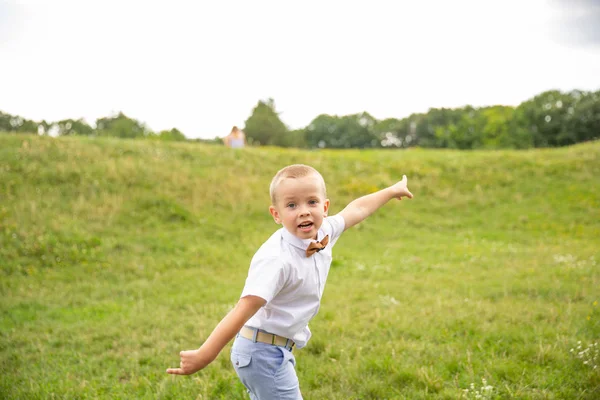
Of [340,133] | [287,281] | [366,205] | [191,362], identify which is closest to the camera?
[191,362]

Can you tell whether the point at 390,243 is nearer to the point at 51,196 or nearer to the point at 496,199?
the point at 496,199

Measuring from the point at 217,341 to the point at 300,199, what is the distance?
40.4 inches

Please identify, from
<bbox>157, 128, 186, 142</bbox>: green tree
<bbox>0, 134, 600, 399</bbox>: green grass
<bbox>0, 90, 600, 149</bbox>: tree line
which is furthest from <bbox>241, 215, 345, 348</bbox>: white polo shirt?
<bbox>157, 128, 186, 142</bbox>: green tree

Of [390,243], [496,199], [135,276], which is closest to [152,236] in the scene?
[135,276]

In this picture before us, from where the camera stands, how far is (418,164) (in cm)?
2345

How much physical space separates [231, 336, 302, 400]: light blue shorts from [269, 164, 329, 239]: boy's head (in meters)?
0.81

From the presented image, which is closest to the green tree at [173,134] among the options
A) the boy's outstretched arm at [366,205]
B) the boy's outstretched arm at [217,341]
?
the boy's outstretched arm at [366,205]

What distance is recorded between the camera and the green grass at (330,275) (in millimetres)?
4754

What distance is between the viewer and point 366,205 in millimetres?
3947

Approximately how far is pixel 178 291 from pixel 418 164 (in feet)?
56.9

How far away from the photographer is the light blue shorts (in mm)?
2900

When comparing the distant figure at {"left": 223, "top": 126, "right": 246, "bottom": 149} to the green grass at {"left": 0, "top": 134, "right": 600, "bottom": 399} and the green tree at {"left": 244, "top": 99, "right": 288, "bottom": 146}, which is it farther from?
the green tree at {"left": 244, "top": 99, "right": 288, "bottom": 146}

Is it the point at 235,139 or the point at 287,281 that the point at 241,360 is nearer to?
the point at 287,281

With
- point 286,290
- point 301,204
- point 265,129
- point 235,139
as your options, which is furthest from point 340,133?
point 286,290
